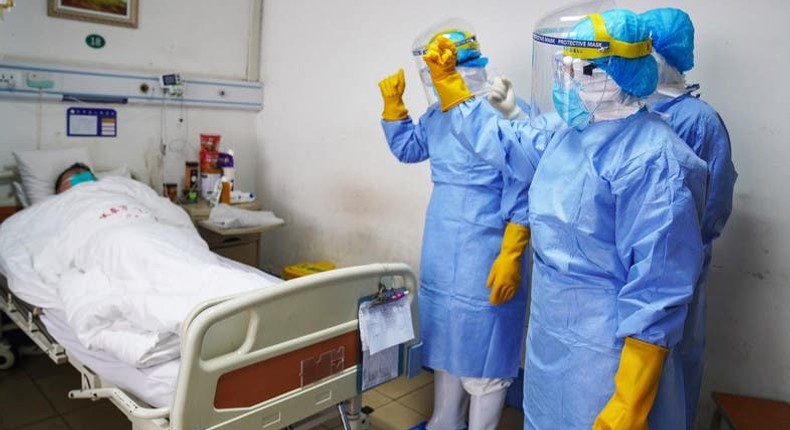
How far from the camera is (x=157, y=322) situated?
1.78 m

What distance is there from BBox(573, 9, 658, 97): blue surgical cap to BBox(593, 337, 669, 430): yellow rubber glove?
24.0 inches

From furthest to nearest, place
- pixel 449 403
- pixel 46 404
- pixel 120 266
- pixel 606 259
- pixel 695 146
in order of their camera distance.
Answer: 1. pixel 46 404
2. pixel 449 403
3. pixel 120 266
4. pixel 695 146
5. pixel 606 259

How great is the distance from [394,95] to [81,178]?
1.76 meters

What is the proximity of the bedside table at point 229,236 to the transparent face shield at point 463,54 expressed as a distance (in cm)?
154

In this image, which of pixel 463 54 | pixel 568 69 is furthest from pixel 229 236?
pixel 568 69

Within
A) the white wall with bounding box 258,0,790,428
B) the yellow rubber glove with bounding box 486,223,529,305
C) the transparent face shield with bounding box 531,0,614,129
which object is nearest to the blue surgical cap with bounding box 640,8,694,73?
the transparent face shield with bounding box 531,0,614,129

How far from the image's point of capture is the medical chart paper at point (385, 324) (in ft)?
6.28

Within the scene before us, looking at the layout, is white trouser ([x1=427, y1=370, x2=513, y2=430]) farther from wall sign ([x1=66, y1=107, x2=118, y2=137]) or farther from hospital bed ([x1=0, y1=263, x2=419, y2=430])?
wall sign ([x1=66, y1=107, x2=118, y2=137])

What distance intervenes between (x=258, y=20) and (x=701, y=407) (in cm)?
351

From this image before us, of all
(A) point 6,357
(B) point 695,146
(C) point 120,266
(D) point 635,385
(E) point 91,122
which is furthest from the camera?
(E) point 91,122

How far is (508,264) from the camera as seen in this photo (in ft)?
7.03

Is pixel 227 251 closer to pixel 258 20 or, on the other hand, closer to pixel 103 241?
pixel 103 241

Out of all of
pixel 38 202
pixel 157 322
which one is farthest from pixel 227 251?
pixel 157 322

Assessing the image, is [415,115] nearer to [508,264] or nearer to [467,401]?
[508,264]
